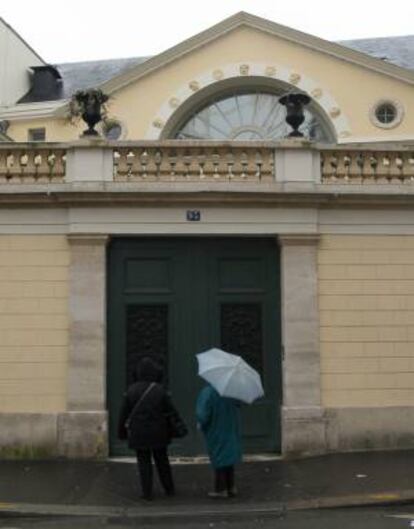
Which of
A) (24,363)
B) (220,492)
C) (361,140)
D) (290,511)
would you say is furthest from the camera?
(361,140)

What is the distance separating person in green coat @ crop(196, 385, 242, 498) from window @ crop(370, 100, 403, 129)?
23.6m

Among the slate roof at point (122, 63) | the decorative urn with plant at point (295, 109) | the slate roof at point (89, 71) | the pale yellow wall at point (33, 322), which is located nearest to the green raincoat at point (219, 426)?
the pale yellow wall at point (33, 322)

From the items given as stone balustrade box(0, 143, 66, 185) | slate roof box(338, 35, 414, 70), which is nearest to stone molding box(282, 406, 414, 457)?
stone balustrade box(0, 143, 66, 185)

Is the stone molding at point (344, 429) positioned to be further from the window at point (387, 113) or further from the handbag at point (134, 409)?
the window at point (387, 113)

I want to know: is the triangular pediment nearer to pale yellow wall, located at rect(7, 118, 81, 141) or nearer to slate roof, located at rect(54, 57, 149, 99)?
pale yellow wall, located at rect(7, 118, 81, 141)

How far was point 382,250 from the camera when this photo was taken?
11820 millimetres

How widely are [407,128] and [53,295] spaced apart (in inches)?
878

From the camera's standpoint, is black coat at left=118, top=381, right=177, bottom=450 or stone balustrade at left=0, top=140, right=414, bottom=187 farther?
stone balustrade at left=0, top=140, right=414, bottom=187

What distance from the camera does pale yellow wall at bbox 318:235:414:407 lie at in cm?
1156

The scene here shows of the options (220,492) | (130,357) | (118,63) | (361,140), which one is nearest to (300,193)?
(130,357)

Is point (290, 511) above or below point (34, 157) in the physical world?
below

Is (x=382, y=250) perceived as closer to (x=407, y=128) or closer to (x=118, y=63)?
(x=407, y=128)

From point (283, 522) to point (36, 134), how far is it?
29488 millimetres

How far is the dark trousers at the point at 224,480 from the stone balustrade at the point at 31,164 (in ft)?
16.3
